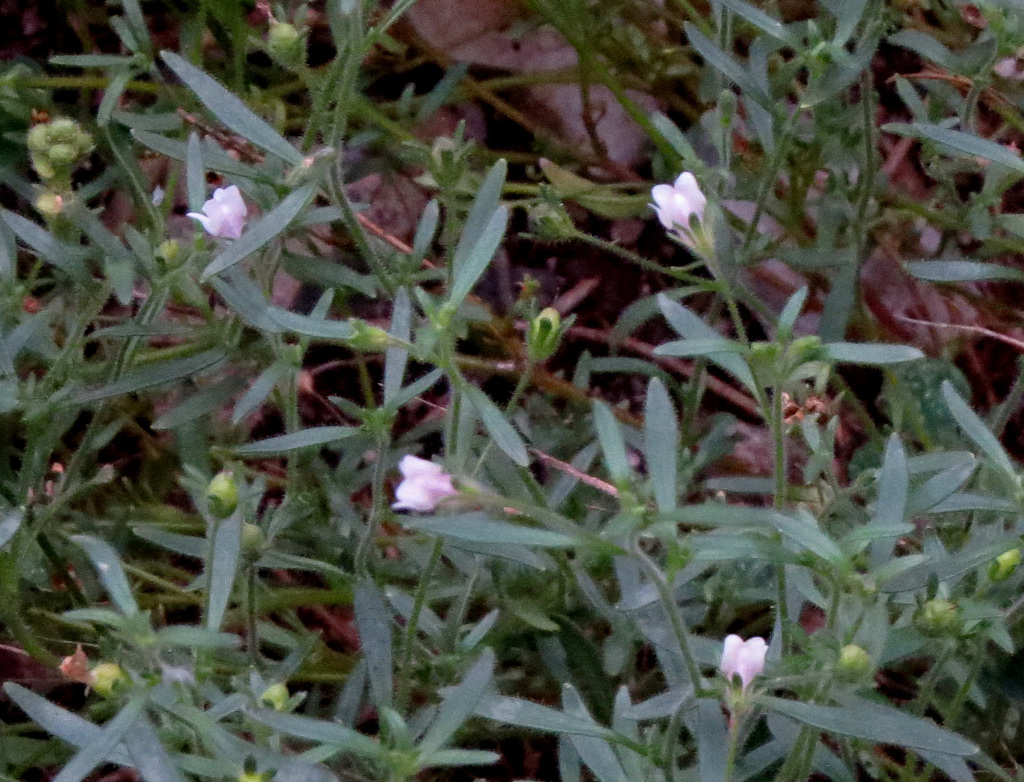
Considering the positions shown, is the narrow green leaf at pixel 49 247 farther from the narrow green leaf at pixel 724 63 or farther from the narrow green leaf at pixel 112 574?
the narrow green leaf at pixel 724 63

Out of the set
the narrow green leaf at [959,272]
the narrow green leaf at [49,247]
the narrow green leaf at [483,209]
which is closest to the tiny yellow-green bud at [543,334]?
the narrow green leaf at [483,209]

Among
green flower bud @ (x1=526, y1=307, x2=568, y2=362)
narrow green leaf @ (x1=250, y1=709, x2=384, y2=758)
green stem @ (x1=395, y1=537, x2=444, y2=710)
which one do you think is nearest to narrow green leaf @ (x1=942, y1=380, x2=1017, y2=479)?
green flower bud @ (x1=526, y1=307, x2=568, y2=362)

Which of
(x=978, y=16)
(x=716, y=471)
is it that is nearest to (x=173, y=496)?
(x=716, y=471)

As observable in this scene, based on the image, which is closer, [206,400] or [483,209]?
[483,209]

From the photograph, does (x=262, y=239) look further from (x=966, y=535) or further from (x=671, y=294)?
(x=966, y=535)

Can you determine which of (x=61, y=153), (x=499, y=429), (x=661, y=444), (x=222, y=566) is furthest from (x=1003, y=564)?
(x=61, y=153)

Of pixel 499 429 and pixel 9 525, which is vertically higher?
pixel 499 429

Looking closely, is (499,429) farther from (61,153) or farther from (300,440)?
(61,153)

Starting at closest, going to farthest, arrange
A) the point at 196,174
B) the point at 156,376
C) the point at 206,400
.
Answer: the point at 196,174 → the point at 156,376 → the point at 206,400

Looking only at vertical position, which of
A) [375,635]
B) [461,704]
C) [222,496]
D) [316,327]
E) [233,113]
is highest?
[233,113]
